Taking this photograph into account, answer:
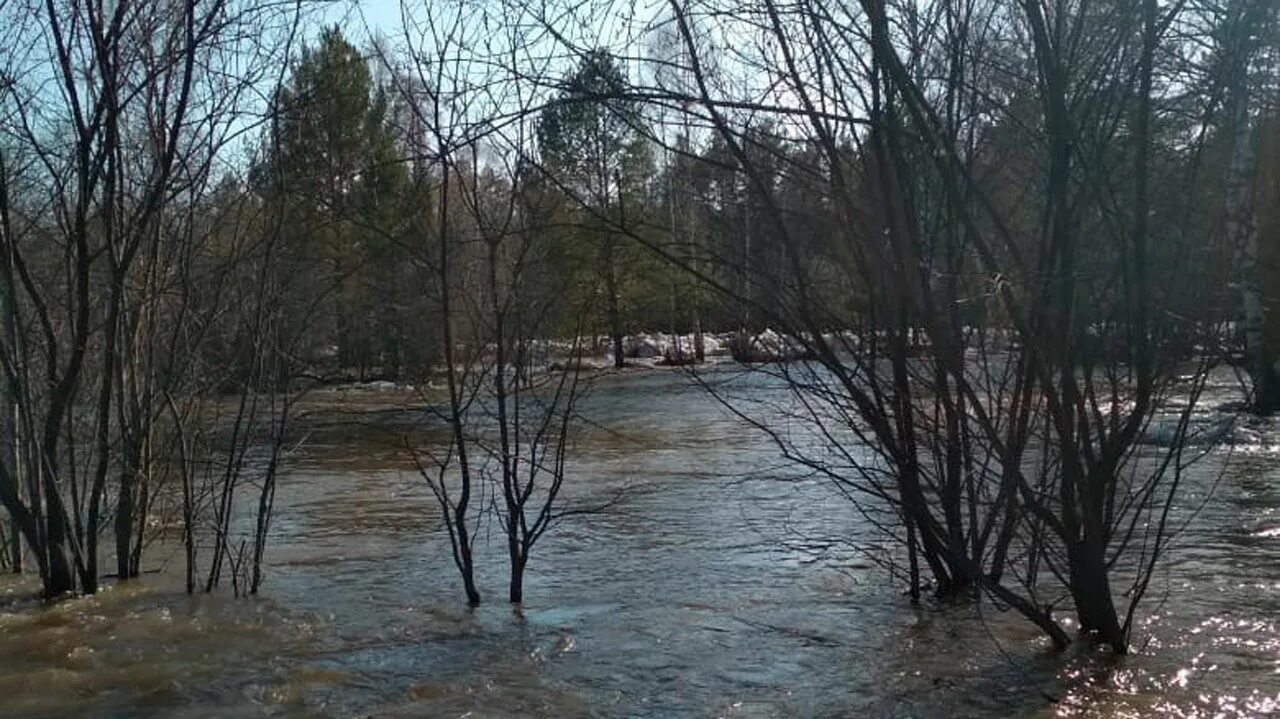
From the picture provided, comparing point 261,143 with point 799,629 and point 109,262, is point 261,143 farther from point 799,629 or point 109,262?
point 799,629

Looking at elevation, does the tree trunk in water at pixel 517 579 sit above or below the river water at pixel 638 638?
above

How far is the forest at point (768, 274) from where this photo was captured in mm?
5246

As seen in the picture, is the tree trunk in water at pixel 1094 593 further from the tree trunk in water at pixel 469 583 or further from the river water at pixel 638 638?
the tree trunk in water at pixel 469 583

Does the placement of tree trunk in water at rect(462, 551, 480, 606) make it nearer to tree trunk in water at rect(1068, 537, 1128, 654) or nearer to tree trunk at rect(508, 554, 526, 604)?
tree trunk at rect(508, 554, 526, 604)

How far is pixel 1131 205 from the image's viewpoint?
522 cm

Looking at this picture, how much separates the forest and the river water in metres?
0.09

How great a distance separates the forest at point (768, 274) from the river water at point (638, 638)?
88 mm

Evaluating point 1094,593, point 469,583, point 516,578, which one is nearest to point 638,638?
point 516,578

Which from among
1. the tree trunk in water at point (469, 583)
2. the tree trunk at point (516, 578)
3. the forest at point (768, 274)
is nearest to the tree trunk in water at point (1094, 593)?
the forest at point (768, 274)

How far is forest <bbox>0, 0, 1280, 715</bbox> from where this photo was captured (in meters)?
5.25

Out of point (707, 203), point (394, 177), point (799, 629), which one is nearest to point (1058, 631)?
point (799, 629)

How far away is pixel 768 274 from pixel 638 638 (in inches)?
75.3

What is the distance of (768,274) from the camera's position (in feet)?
19.2

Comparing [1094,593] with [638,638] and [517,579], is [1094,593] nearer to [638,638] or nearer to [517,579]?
[638,638]
